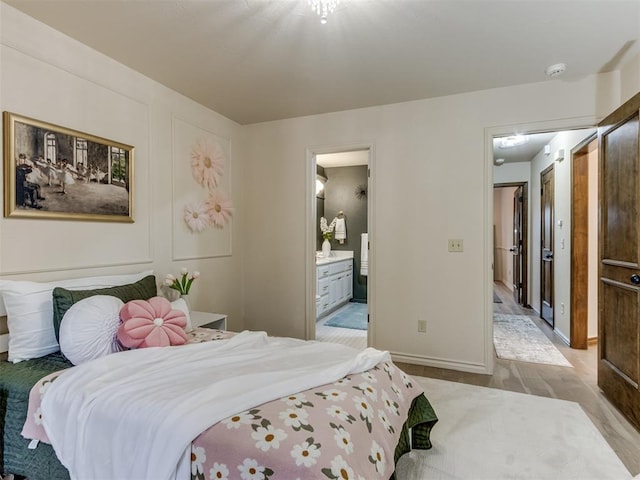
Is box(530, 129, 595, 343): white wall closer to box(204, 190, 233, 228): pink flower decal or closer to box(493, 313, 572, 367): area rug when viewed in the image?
box(493, 313, 572, 367): area rug

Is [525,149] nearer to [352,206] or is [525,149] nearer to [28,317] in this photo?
[352,206]

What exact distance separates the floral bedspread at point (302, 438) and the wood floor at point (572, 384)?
148 cm

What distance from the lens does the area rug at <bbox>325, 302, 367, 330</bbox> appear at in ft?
15.0

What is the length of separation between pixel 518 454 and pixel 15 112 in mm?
3414

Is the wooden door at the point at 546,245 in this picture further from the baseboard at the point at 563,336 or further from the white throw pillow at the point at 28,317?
the white throw pillow at the point at 28,317

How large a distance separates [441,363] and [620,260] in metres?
1.59

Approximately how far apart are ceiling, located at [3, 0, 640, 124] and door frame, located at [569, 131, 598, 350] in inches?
54.7

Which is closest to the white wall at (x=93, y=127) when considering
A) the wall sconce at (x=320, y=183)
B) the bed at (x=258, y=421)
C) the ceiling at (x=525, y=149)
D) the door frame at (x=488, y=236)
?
the bed at (x=258, y=421)

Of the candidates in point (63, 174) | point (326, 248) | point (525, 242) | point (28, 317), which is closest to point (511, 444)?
point (28, 317)

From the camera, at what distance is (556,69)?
8.14 feet

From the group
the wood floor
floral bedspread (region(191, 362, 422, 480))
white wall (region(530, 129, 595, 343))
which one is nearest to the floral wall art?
floral bedspread (region(191, 362, 422, 480))

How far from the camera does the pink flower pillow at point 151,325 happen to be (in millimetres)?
1784

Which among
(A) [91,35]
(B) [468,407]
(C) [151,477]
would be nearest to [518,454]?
(B) [468,407]

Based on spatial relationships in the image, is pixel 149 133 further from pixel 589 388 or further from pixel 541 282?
pixel 541 282
